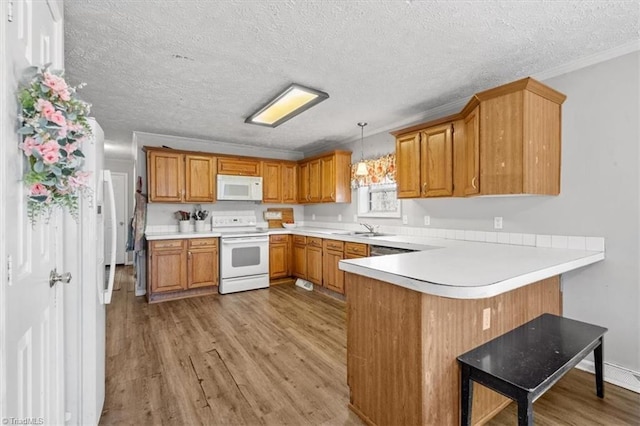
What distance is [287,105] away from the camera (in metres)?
3.29

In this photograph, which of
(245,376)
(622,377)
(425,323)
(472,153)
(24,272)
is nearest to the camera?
(24,272)

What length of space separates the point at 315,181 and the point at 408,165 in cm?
209

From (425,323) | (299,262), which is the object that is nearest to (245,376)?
(425,323)

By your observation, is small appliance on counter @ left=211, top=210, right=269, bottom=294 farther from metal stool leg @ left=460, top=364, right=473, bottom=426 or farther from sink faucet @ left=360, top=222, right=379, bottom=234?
metal stool leg @ left=460, top=364, right=473, bottom=426

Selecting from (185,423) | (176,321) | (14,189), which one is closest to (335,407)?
(185,423)

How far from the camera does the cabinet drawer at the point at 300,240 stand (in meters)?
4.93

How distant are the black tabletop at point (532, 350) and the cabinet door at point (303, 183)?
13.4 feet

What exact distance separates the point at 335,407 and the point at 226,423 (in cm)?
67

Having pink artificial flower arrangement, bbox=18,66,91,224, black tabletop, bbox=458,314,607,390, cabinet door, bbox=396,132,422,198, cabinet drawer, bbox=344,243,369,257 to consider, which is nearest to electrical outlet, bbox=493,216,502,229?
cabinet door, bbox=396,132,422,198

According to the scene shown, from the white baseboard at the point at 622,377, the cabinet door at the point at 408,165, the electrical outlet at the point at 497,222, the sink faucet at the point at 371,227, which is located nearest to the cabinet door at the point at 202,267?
the sink faucet at the point at 371,227

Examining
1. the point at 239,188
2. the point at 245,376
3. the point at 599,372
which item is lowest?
the point at 245,376

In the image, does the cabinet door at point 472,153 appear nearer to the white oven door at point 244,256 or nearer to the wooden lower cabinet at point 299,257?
the wooden lower cabinet at point 299,257

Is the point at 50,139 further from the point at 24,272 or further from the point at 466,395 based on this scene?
the point at 466,395

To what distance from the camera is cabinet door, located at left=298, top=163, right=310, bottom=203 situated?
5.50 metres
